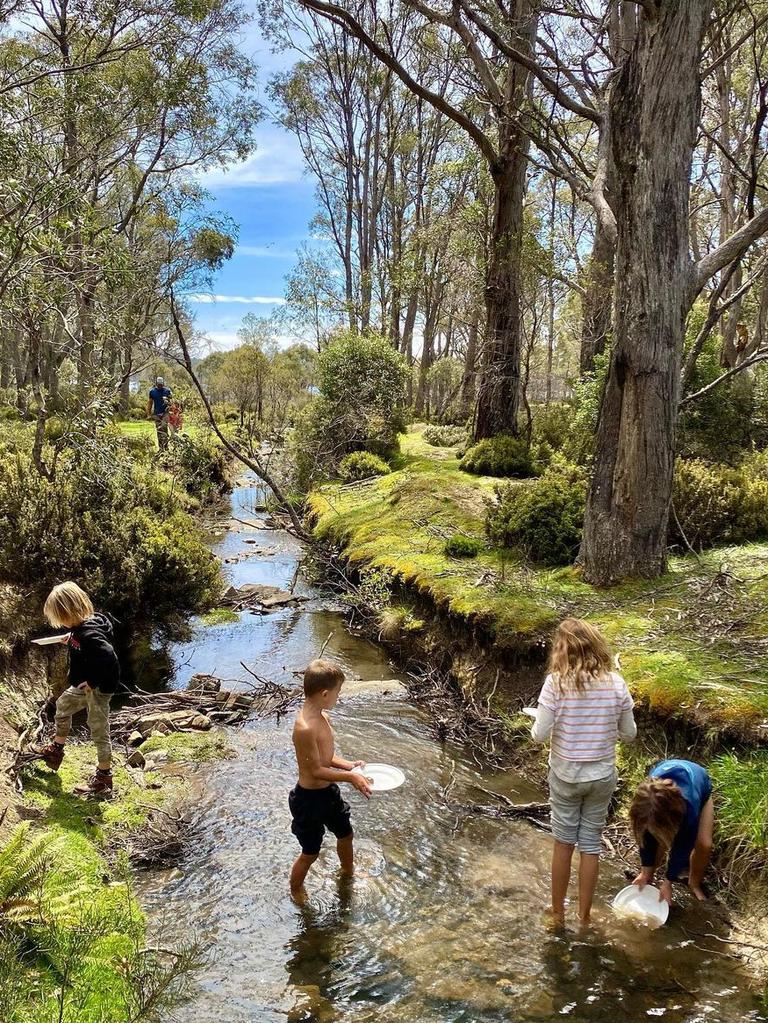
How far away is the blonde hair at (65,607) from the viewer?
16.9ft

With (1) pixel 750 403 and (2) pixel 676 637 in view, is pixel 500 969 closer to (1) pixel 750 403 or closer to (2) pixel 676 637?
(2) pixel 676 637

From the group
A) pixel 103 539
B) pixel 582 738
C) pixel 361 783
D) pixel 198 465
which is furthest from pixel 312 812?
pixel 198 465

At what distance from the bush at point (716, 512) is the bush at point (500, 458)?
4.96 meters

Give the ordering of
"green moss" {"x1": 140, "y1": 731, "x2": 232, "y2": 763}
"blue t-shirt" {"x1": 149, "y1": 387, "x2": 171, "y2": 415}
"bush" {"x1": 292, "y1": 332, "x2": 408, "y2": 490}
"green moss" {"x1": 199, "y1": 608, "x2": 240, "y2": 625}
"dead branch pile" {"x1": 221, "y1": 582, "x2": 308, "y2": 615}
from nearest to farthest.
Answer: "green moss" {"x1": 140, "y1": 731, "x2": 232, "y2": 763}
"green moss" {"x1": 199, "y1": 608, "x2": 240, "y2": 625}
"dead branch pile" {"x1": 221, "y1": 582, "x2": 308, "y2": 615}
"blue t-shirt" {"x1": 149, "y1": 387, "x2": 171, "y2": 415}
"bush" {"x1": 292, "y1": 332, "x2": 408, "y2": 490}

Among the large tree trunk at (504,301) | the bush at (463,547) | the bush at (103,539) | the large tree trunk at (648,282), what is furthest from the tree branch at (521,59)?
the bush at (103,539)

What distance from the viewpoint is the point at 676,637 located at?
5902 mm

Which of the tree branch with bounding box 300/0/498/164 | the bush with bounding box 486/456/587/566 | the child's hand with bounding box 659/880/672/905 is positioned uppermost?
the tree branch with bounding box 300/0/498/164

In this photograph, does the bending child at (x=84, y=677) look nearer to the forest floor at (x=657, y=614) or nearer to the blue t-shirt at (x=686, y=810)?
the forest floor at (x=657, y=614)

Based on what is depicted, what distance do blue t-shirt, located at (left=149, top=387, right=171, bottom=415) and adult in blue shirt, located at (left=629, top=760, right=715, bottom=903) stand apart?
15499 mm

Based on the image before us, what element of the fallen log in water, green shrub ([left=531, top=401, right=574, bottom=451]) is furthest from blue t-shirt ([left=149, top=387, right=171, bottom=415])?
the fallen log in water

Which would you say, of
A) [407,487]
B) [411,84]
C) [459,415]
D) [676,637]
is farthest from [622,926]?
[459,415]

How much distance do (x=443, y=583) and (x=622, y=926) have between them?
4.82 meters

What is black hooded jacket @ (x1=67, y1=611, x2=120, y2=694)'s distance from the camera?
520 centimetres

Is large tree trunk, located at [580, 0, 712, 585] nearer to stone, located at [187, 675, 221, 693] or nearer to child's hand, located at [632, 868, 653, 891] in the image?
child's hand, located at [632, 868, 653, 891]
